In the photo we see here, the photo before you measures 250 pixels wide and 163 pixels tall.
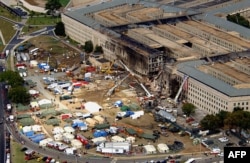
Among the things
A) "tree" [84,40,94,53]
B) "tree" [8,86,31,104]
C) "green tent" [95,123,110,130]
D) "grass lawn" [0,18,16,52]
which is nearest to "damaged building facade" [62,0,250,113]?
"tree" [84,40,94,53]

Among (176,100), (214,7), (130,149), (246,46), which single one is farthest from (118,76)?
(214,7)

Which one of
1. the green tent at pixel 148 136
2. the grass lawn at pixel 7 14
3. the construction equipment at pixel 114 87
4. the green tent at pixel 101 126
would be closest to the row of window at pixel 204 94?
the green tent at pixel 148 136

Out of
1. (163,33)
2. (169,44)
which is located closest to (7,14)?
(163,33)

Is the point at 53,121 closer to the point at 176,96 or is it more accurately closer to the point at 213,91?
the point at 176,96

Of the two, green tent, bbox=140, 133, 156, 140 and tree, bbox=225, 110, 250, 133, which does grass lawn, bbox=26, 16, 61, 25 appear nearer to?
green tent, bbox=140, 133, 156, 140

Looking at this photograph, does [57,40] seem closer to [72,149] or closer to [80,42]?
[80,42]

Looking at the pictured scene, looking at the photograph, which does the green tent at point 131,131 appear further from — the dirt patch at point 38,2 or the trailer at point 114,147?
the dirt patch at point 38,2
